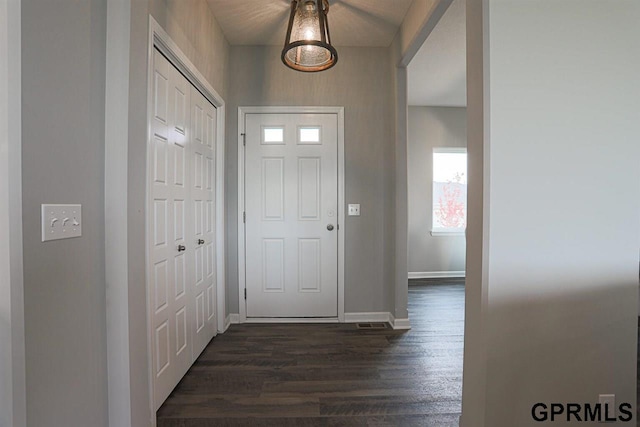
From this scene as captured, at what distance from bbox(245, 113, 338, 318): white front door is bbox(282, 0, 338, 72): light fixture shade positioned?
885 millimetres

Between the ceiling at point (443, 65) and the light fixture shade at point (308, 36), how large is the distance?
1.03 m

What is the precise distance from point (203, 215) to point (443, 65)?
10.2ft

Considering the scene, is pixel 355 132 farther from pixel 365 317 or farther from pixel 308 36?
pixel 365 317

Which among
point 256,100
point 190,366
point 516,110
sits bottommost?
point 190,366

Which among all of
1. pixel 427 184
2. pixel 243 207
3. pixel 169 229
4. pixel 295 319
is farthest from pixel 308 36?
pixel 427 184

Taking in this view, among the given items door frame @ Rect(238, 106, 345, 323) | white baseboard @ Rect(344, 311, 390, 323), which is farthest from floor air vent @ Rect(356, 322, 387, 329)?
door frame @ Rect(238, 106, 345, 323)

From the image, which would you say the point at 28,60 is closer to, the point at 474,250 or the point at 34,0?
the point at 34,0

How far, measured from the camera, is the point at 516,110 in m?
1.07

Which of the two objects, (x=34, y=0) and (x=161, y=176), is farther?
(x=161, y=176)

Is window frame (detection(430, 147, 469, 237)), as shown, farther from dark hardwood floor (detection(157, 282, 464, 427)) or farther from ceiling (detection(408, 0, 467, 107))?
dark hardwood floor (detection(157, 282, 464, 427))

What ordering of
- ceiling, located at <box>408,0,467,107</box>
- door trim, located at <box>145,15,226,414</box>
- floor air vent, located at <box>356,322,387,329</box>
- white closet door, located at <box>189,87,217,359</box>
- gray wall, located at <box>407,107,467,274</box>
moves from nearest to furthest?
door trim, located at <box>145,15,226,414</box> < white closet door, located at <box>189,87,217,359</box> < ceiling, located at <box>408,0,467,107</box> < floor air vent, located at <box>356,322,387,329</box> < gray wall, located at <box>407,107,467,274</box>

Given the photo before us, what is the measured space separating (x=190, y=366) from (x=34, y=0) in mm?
2049

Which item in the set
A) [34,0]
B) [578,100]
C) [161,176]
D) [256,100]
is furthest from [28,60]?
[256,100]

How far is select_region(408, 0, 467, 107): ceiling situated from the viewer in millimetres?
2516
